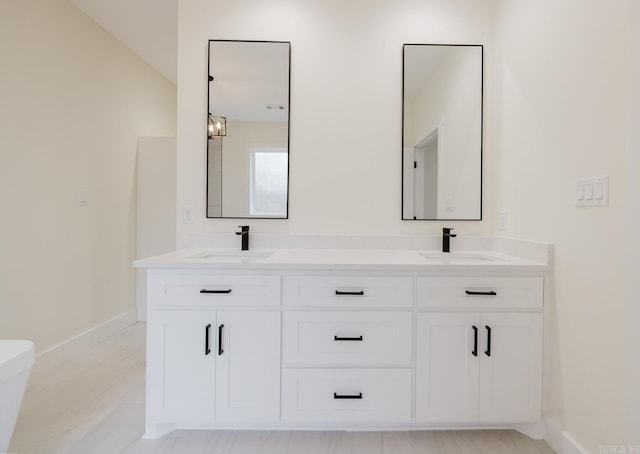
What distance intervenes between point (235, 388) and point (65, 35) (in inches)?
113

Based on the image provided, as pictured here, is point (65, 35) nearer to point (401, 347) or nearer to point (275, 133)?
point (275, 133)

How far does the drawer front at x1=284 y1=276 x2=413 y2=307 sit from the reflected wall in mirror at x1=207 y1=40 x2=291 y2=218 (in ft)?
2.64

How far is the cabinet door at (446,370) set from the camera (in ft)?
5.55

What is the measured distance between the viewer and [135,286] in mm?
3465

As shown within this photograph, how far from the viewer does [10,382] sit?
127 cm

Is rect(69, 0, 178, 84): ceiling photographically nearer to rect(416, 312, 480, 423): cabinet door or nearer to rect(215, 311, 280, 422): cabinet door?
rect(215, 311, 280, 422): cabinet door

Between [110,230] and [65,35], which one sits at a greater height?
[65,35]

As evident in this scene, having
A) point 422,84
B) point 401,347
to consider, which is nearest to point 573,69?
point 422,84

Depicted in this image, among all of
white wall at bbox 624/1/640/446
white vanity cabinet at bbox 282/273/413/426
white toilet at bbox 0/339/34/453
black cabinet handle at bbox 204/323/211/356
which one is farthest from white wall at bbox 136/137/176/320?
white wall at bbox 624/1/640/446

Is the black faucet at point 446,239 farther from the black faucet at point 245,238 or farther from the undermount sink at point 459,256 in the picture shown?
the black faucet at point 245,238

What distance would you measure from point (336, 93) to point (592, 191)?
1.50 metres

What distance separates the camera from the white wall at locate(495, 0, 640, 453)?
4.34 ft

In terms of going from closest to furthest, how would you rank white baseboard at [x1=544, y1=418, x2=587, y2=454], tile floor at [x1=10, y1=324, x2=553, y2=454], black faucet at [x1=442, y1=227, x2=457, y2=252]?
white baseboard at [x1=544, y1=418, x2=587, y2=454], tile floor at [x1=10, y1=324, x2=553, y2=454], black faucet at [x1=442, y1=227, x2=457, y2=252]

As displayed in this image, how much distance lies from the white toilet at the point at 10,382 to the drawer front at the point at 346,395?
104 cm
